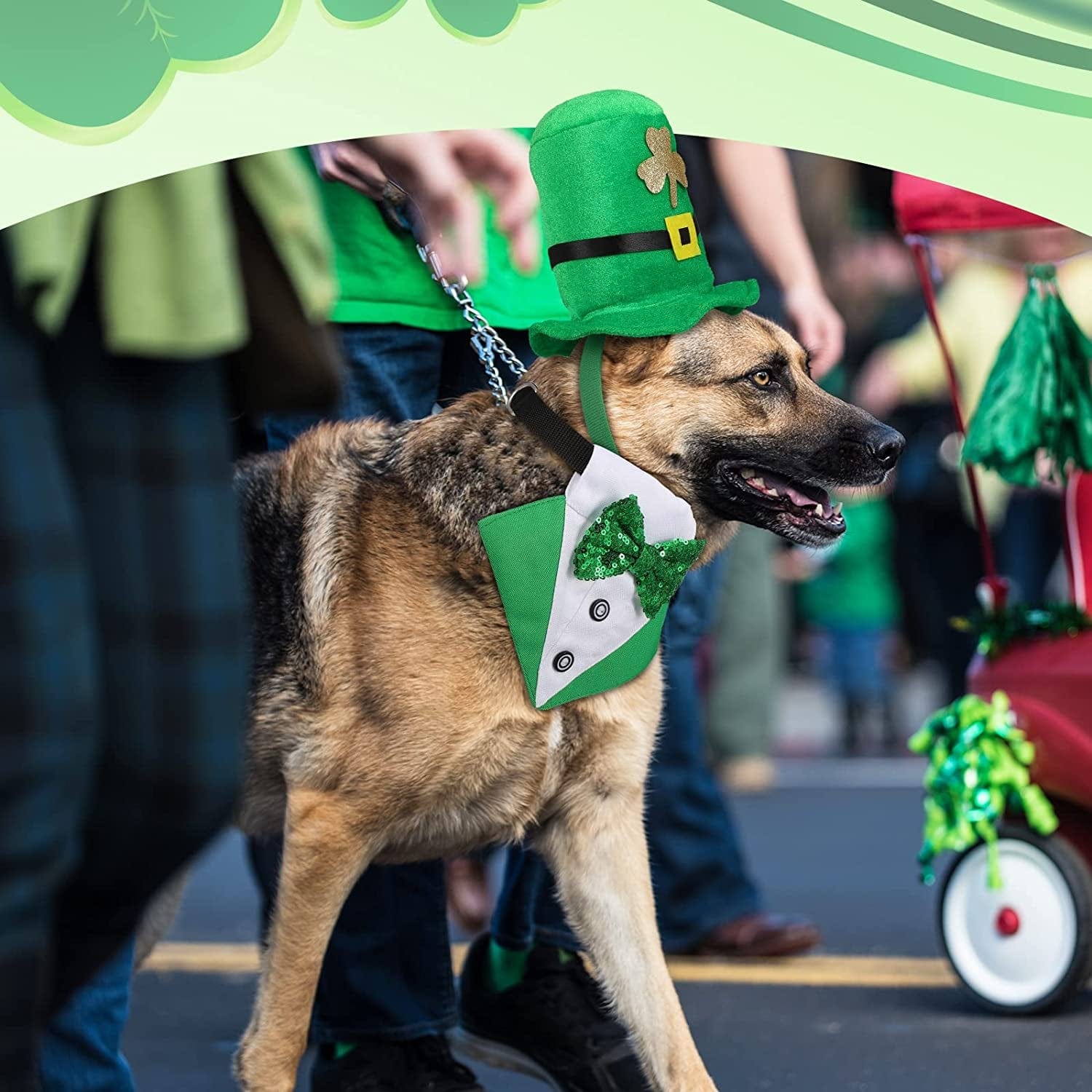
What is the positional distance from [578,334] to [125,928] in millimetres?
1242

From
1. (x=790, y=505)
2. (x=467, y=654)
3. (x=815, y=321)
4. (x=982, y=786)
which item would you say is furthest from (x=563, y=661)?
(x=982, y=786)

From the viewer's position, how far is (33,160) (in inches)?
99.7

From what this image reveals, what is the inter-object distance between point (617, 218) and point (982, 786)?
69.6 inches

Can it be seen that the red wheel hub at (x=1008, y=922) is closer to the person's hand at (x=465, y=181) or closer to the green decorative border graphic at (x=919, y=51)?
the green decorative border graphic at (x=919, y=51)

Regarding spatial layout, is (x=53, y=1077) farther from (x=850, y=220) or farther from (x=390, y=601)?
(x=850, y=220)

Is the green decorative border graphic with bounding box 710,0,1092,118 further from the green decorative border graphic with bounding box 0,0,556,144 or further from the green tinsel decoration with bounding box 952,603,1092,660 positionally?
the green tinsel decoration with bounding box 952,603,1092,660

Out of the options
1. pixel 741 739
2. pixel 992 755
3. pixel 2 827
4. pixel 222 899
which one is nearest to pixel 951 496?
pixel 741 739

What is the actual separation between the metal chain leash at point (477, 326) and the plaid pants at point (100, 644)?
1.18 m

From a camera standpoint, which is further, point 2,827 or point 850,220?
point 850,220

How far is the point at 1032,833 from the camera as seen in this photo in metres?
4.12

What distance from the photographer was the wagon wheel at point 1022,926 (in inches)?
159

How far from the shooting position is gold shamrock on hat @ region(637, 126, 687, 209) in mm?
2934

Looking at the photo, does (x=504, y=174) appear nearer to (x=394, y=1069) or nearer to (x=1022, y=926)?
(x=394, y=1069)

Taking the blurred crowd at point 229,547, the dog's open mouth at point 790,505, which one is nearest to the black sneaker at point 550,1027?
the blurred crowd at point 229,547
